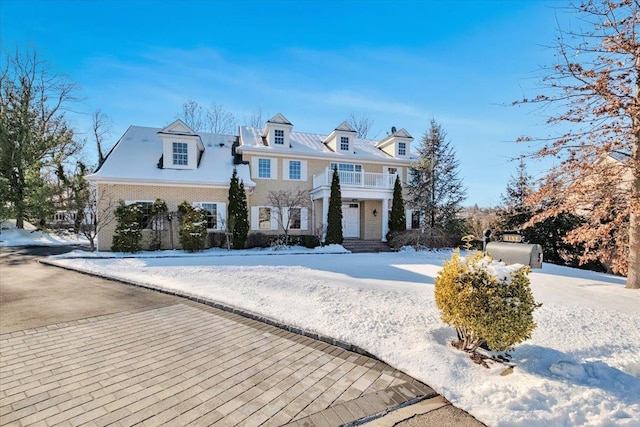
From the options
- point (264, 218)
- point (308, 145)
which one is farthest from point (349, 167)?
point (264, 218)

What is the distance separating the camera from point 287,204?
17.3m

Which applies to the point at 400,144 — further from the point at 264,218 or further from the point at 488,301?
the point at 488,301

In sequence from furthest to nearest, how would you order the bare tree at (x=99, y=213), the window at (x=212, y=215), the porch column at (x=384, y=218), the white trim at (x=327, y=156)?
the porch column at (x=384, y=218), the white trim at (x=327, y=156), the window at (x=212, y=215), the bare tree at (x=99, y=213)

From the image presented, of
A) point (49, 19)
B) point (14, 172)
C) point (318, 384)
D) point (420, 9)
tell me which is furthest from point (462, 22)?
point (14, 172)

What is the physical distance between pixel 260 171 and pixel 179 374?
1563 centimetres

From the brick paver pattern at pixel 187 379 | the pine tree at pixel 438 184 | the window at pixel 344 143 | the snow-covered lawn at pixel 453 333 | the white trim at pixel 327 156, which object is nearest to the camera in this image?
the brick paver pattern at pixel 187 379

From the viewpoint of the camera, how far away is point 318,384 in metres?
3.21

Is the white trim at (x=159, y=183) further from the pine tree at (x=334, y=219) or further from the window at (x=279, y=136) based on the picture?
the pine tree at (x=334, y=219)

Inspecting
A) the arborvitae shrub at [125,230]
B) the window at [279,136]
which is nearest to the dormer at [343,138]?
the window at [279,136]

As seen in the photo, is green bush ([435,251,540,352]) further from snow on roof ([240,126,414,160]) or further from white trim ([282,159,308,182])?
snow on roof ([240,126,414,160])

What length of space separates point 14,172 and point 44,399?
986 inches

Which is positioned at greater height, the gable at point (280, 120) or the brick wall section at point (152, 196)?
the gable at point (280, 120)

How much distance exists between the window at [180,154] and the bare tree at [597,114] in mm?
15433

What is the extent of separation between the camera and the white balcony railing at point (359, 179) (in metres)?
17.8
